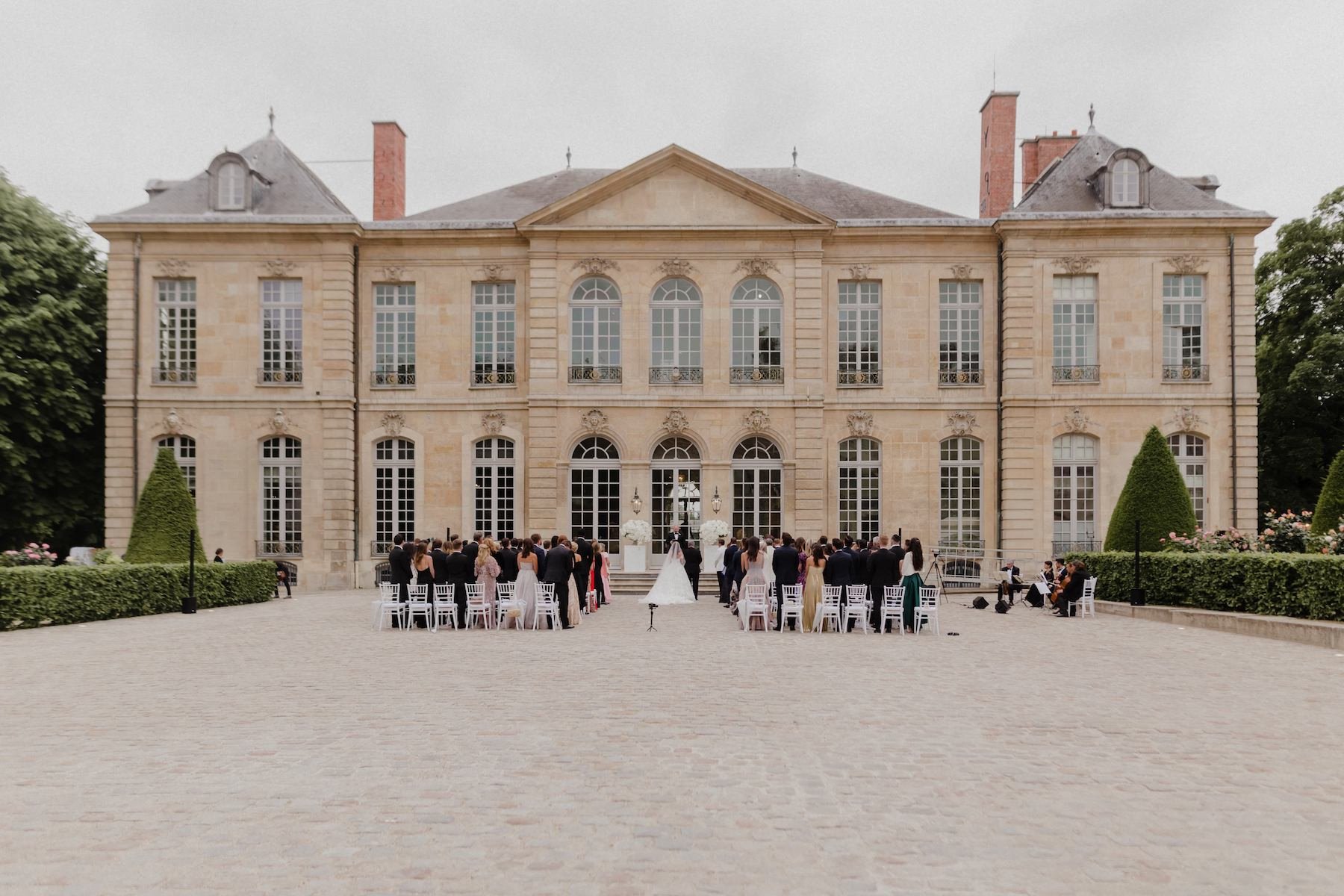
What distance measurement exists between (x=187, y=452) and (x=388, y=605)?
1287cm

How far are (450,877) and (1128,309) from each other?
24.0m

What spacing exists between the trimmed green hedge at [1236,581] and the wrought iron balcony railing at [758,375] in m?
8.65

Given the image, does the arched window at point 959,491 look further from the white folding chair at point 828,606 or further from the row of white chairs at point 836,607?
the white folding chair at point 828,606

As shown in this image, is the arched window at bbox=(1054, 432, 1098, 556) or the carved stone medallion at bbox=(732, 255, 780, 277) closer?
the arched window at bbox=(1054, 432, 1098, 556)

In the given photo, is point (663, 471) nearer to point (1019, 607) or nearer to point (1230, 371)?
point (1019, 607)

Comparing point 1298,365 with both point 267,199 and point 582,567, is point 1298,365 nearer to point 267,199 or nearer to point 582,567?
point 582,567

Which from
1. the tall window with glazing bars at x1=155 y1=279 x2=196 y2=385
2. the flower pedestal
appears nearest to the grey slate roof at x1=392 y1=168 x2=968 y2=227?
the tall window with glazing bars at x1=155 y1=279 x2=196 y2=385

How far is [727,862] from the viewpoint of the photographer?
4.59 metres

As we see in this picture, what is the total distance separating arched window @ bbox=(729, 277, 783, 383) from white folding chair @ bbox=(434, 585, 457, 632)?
11.6 metres

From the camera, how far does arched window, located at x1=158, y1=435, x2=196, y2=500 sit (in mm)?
25141

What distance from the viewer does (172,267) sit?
25.1 meters

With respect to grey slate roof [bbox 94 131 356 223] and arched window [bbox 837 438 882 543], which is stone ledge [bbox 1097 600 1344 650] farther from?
grey slate roof [bbox 94 131 356 223]

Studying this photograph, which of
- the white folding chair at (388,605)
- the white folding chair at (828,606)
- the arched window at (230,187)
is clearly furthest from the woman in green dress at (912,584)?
the arched window at (230,187)

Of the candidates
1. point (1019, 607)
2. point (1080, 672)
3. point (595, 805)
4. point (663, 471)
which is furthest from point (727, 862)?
point (663, 471)
